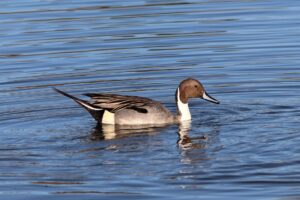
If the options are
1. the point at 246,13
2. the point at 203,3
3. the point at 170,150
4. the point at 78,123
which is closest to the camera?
the point at 170,150

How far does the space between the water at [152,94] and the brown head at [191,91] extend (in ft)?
0.90

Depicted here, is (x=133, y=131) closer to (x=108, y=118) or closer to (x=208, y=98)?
(x=108, y=118)

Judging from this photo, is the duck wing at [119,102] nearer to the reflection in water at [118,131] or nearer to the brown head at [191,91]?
the reflection in water at [118,131]

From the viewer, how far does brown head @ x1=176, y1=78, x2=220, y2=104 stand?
15102mm

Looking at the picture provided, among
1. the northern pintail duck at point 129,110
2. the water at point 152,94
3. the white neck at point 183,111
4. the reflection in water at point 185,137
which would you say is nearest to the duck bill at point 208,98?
the northern pintail duck at point 129,110

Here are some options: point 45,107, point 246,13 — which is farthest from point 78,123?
point 246,13

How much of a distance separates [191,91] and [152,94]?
1.13 meters

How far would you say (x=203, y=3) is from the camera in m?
23.2

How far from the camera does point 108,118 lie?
588 inches

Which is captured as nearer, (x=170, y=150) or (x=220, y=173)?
(x=220, y=173)

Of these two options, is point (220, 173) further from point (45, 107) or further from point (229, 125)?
point (45, 107)

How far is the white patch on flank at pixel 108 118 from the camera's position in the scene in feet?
48.8

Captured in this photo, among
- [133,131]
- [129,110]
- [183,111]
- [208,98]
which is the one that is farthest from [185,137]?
[208,98]

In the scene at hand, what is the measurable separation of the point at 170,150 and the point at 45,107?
10.9 ft
